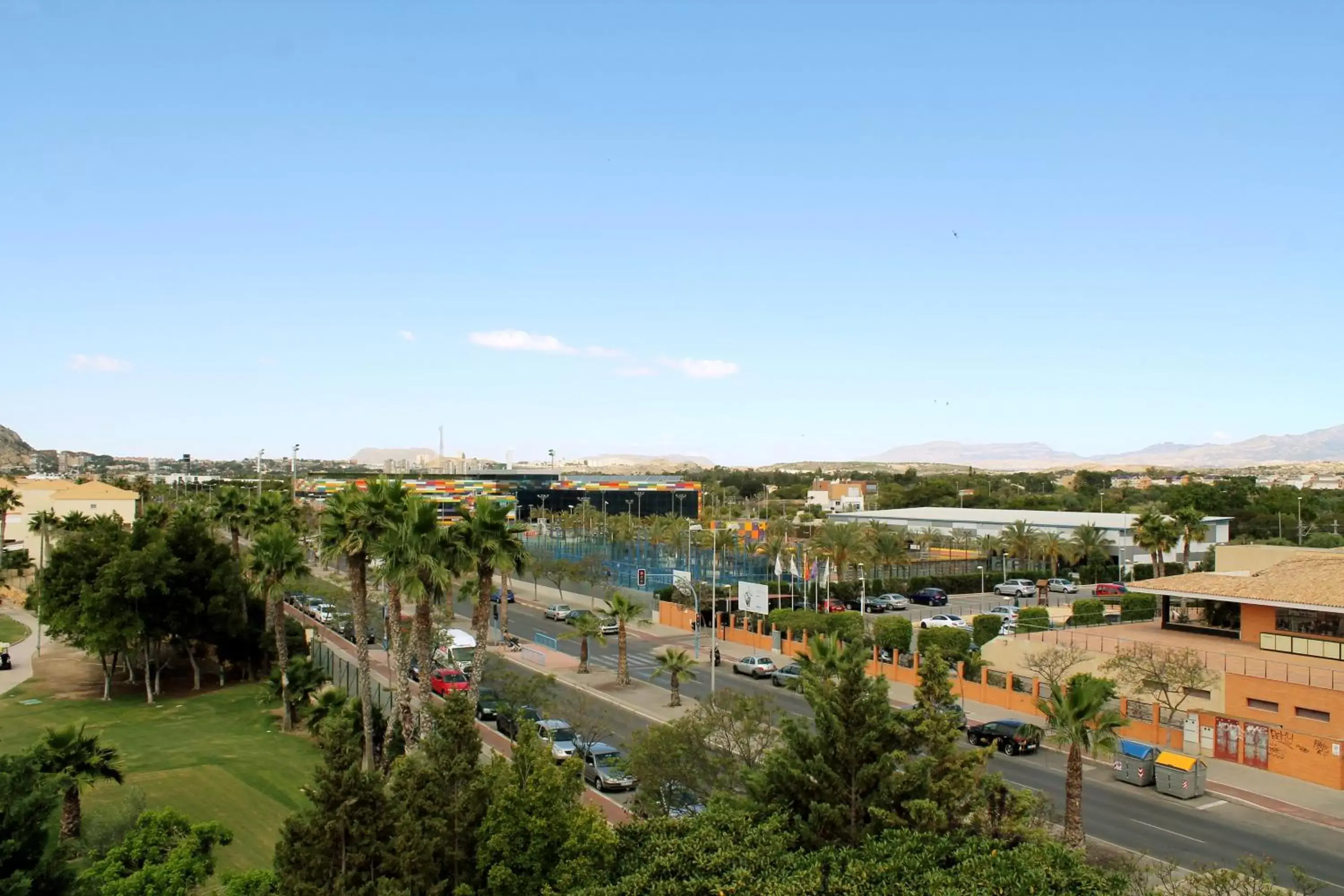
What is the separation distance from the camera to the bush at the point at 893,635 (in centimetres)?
4997

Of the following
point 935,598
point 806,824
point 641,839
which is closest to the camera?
point 641,839

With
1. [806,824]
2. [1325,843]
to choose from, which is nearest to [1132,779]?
[1325,843]

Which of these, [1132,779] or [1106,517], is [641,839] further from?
[1106,517]

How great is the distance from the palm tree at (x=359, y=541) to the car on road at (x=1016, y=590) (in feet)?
190

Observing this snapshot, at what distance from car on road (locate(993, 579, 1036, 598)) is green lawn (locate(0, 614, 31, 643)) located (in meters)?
71.9

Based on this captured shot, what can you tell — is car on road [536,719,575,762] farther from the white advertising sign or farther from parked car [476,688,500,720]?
the white advertising sign

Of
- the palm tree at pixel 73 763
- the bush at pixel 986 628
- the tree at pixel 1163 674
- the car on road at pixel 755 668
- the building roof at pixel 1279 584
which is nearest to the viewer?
Answer: the palm tree at pixel 73 763

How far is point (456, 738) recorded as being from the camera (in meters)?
19.6

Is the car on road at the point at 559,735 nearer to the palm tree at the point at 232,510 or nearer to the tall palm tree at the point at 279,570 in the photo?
the tall palm tree at the point at 279,570

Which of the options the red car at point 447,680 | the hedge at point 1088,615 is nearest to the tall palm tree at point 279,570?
the red car at point 447,680

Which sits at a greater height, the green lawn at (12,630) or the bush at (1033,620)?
the bush at (1033,620)

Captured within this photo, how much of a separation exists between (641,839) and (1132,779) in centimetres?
2113

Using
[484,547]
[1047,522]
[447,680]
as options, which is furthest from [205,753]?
[1047,522]

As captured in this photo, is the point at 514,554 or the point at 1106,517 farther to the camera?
the point at 1106,517
